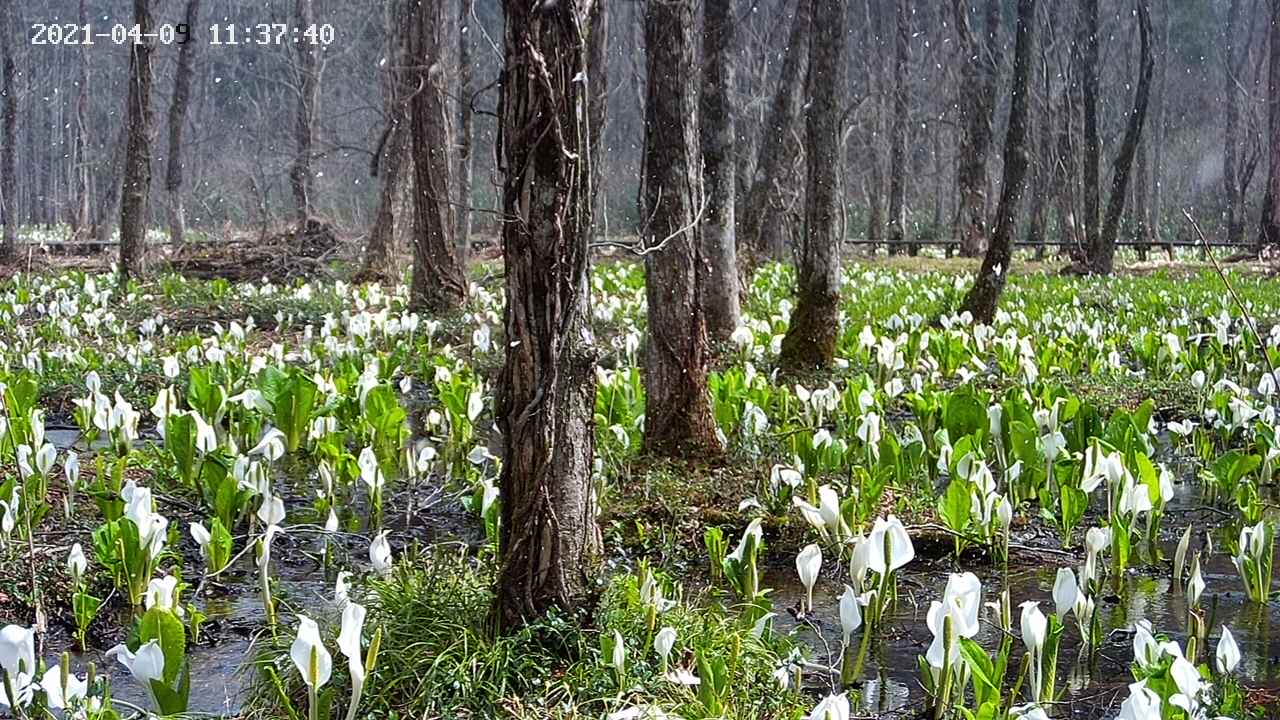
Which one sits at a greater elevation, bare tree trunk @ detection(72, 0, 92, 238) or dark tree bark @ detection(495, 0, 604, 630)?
bare tree trunk @ detection(72, 0, 92, 238)

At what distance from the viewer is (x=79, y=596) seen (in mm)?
3646

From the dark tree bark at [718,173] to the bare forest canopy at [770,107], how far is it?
1286 cm

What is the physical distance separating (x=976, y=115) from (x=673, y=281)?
56.5ft

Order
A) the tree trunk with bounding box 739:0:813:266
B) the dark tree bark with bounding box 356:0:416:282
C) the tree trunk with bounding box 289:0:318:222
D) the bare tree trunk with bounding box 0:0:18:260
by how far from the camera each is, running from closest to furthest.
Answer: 1. the dark tree bark with bounding box 356:0:416:282
2. the tree trunk with bounding box 739:0:813:266
3. the bare tree trunk with bounding box 0:0:18:260
4. the tree trunk with bounding box 289:0:318:222

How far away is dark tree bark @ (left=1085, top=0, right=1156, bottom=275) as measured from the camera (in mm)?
15609

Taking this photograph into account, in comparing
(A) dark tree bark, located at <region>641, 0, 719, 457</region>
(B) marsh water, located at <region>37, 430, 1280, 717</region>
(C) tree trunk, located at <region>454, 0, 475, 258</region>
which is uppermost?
(C) tree trunk, located at <region>454, 0, 475, 258</region>

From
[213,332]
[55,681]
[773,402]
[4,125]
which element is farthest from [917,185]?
[55,681]

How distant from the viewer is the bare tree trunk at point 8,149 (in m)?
16.9

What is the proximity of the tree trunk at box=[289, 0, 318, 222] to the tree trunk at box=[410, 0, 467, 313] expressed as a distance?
6.48 meters

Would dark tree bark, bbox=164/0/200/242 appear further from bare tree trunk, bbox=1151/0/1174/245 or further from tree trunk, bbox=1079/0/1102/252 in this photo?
bare tree trunk, bbox=1151/0/1174/245

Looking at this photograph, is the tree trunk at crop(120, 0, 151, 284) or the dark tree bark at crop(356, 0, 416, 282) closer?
the tree trunk at crop(120, 0, 151, 284)

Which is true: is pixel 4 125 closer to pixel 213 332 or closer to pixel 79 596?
pixel 213 332

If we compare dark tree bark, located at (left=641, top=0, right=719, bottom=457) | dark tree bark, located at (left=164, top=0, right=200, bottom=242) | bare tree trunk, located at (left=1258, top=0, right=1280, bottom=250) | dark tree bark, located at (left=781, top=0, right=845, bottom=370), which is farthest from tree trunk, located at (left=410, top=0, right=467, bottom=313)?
bare tree trunk, located at (left=1258, top=0, right=1280, bottom=250)

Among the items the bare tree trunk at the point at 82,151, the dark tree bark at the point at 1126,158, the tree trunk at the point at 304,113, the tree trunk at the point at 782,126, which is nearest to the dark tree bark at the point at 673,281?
the tree trunk at the point at 782,126
